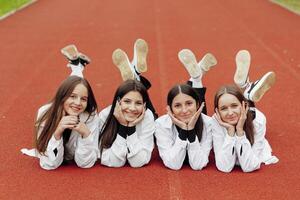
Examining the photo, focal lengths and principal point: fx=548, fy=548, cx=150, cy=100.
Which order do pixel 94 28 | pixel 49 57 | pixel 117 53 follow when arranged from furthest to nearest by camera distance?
pixel 94 28 → pixel 49 57 → pixel 117 53

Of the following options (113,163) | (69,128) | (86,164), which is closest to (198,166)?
(113,163)

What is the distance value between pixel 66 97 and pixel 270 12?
11542 millimetres

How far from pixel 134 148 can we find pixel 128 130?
156 mm

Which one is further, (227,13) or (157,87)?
(227,13)

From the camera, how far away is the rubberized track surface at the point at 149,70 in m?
4.19

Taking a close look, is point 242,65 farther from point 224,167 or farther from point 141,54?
point 224,167

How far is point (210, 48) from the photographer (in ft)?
32.7

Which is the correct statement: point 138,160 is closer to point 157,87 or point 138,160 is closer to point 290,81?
point 157,87

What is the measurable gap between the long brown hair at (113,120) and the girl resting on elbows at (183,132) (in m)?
0.26

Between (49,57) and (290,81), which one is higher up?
(49,57)

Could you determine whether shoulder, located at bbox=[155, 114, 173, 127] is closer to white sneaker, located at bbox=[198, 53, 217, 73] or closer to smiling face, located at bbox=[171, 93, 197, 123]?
smiling face, located at bbox=[171, 93, 197, 123]

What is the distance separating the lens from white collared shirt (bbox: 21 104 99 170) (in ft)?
14.2

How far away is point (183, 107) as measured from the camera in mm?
4375

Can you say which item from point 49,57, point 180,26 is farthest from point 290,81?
point 180,26
